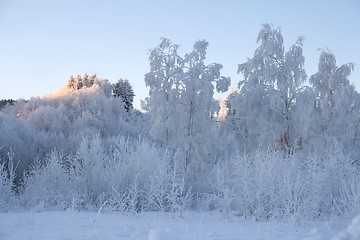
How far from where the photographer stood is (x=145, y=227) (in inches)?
312

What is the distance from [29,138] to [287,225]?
19544mm

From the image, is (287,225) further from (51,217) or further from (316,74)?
(316,74)

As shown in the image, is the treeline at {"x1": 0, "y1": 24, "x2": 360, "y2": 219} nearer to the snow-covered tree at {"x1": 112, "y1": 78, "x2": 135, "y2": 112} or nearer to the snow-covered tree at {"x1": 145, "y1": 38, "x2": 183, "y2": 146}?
the snow-covered tree at {"x1": 145, "y1": 38, "x2": 183, "y2": 146}

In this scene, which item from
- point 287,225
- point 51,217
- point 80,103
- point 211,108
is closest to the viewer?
point 287,225

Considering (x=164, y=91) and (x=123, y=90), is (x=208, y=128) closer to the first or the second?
(x=164, y=91)

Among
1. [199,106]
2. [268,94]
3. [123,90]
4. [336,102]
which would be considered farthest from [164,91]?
[123,90]

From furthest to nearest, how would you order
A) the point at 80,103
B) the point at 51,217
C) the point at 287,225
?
the point at 80,103, the point at 51,217, the point at 287,225

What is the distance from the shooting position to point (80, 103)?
37312 mm

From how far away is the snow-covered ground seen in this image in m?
6.95

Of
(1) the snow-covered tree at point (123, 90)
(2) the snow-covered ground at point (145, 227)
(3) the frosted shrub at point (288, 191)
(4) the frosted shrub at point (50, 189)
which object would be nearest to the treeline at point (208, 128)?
(4) the frosted shrub at point (50, 189)

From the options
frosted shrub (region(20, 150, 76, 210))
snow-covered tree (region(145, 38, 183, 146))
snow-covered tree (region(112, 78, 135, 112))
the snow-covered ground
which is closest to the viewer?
the snow-covered ground

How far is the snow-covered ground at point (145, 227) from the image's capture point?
22.8ft

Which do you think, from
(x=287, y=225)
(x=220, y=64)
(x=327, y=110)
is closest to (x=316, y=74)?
(x=327, y=110)

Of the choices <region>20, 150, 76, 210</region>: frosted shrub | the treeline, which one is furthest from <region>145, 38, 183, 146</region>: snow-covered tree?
<region>20, 150, 76, 210</region>: frosted shrub
